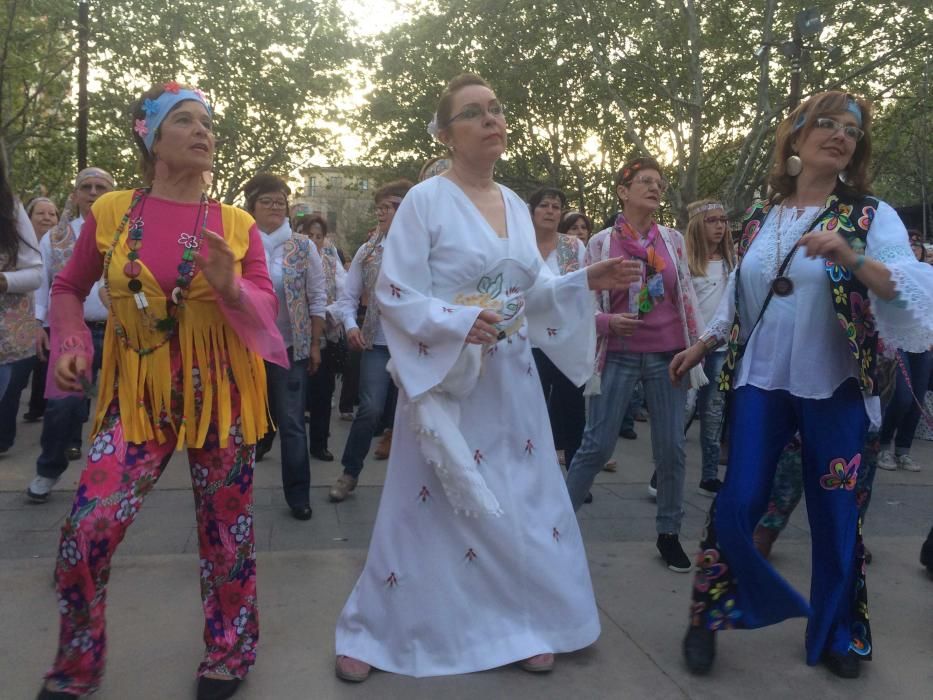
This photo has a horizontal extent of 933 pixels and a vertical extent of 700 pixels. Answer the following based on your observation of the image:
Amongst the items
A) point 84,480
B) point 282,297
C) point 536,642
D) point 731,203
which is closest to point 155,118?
point 84,480

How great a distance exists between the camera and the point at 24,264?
4.44 metres

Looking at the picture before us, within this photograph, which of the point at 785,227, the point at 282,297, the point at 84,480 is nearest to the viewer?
the point at 84,480

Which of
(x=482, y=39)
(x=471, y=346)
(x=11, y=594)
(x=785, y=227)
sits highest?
(x=482, y=39)

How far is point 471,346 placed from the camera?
3000 mm

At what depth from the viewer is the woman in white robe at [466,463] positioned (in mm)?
3006

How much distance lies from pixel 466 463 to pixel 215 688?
107 centimetres

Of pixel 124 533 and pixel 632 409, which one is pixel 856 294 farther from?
pixel 632 409

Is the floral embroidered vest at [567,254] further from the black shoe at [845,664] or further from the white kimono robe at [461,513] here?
the black shoe at [845,664]

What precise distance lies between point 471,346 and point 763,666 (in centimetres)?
159

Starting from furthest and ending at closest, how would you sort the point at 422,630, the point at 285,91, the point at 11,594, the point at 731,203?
1. the point at 285,91
2. the point at 731,203
3. the point at 11,594
4. the point at 422,630

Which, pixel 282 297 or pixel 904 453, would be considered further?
pixel 904 453

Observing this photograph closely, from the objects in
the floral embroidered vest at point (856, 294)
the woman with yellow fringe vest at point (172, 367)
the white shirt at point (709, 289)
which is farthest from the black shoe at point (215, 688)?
the white shirt at point (709, 289)

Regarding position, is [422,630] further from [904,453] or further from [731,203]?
[731,203]

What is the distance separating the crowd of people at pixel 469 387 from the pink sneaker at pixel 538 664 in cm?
1
